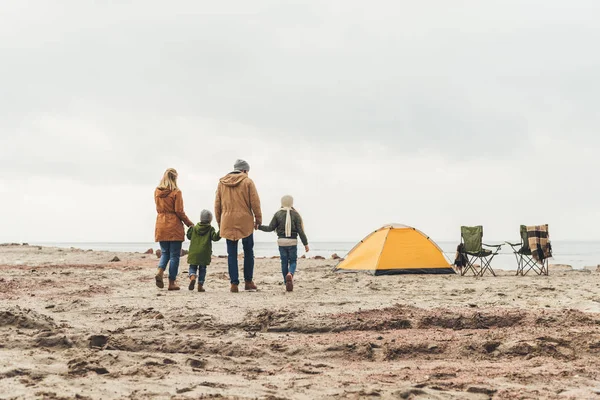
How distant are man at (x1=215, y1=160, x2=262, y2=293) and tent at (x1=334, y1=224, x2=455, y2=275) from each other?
4145mm

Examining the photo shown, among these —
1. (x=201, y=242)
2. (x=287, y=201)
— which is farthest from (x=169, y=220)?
(x=287, y=201)

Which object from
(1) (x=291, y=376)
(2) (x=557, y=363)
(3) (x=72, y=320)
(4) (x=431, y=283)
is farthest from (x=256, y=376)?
(4) (x=431, y=283)

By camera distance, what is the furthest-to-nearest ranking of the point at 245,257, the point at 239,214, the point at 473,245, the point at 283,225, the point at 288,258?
1. the point at 473,245
2. the point at 283,225
3. the point at 288,258
4. the point at 245,257
5. the point at 239,214

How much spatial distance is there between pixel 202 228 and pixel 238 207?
2.66 feet

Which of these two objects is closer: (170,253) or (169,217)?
(169,217)

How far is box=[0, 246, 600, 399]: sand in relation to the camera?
3539 millimetres

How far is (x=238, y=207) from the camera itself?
9031 mm

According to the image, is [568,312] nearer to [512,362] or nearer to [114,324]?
[512,362]

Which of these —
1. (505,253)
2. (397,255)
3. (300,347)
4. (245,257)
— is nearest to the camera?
(300,347)

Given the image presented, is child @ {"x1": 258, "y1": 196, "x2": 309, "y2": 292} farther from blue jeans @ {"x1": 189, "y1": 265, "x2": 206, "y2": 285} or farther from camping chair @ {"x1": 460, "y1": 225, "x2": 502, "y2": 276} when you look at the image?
camping chair @ {"x1": 460, "y1": 225, "x2": 502, "y2": 276}

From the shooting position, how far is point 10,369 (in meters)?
3.65

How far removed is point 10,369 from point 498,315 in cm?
457

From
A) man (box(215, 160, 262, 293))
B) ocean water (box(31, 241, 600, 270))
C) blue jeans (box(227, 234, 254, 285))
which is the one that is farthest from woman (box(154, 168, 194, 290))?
ocean water (box(31, 241, 600, 270))

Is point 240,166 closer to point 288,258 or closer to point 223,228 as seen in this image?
point 223,228
